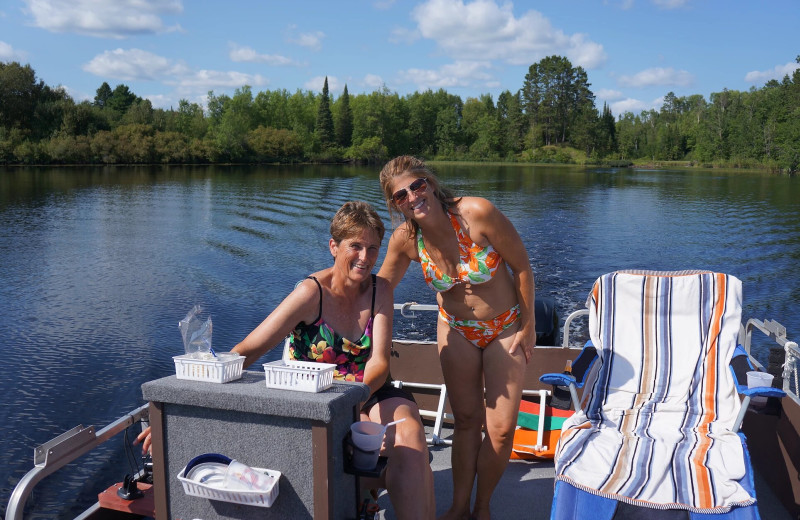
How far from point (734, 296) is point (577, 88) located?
275 feet

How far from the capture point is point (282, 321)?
2330 millimetres

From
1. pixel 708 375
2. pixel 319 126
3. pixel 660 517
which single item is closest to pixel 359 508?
pixel 660 517

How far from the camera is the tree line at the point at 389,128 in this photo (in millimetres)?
51656

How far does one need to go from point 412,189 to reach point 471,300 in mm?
488

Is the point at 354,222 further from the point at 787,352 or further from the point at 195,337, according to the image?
the point at 787,352

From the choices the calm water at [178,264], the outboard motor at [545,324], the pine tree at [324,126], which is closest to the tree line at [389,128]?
the pine tree at [324,126]

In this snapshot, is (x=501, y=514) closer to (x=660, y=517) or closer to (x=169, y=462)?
(x=660, y=517)

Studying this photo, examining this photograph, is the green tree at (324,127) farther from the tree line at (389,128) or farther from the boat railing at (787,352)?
the boat railing at (787,352)

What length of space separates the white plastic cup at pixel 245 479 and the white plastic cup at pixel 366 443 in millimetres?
254

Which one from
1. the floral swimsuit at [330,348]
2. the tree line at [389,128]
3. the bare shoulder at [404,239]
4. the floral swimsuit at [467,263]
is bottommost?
the floral swimsuit at [330,348]

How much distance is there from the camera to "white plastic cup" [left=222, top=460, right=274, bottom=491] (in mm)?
1885

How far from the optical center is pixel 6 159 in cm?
4584

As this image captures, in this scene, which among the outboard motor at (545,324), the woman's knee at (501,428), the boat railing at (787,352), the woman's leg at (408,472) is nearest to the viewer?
the woman's leg at (408,472)

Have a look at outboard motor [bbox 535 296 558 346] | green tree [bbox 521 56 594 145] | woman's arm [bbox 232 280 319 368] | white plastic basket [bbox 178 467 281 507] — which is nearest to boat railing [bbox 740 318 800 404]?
outboard motor [bbox 535 296 558 346]
